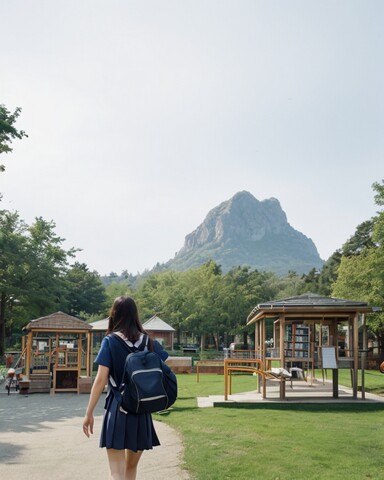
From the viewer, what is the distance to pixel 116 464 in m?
4.06

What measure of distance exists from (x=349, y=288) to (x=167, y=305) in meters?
22.0

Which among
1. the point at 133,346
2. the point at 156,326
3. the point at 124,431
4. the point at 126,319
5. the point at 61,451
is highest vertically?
the point at 156,326

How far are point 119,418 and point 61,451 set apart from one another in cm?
439

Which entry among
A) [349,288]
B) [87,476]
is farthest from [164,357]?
[349,288]

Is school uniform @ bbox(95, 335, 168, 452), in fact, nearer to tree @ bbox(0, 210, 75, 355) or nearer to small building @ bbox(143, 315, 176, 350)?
tree @ bbox(0, 210, 75, 355)

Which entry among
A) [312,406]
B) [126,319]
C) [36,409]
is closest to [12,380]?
[36,409]

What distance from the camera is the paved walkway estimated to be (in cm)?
648

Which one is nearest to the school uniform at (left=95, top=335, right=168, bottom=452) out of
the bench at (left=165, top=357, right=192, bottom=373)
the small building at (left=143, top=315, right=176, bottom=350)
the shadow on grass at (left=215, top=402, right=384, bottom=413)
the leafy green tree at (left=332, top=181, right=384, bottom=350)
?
the shadow on grass at (left=215, top=402, right=384, bottom=413)

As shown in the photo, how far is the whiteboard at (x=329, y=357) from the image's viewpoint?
1381 centimetres

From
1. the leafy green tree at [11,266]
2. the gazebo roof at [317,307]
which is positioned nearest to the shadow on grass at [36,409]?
the gazebo roof at [317,307]

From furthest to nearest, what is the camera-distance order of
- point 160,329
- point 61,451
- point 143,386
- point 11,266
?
point 160,329 → point 11,266 → point 61,451 → point 143,386

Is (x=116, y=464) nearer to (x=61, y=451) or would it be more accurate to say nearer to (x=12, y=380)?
(x=61, y=451)

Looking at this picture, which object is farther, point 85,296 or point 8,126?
point 85,296

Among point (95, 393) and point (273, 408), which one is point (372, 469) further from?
point (273, 408)
